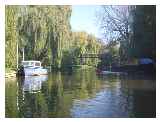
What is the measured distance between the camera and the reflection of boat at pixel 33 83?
532 cm

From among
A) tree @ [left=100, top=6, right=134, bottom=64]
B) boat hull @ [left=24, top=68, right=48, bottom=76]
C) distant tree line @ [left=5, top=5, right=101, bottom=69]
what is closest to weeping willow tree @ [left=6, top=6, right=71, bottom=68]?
distant tree line @ [left=5, top=5, right=101, bottom=69]

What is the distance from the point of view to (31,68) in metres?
5.34

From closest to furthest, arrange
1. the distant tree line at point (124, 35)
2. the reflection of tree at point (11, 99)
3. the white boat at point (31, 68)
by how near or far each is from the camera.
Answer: the reflection of tree at point (11, 99)
the distant tree line at point (124, 35)
the white boat at point (31, 68)

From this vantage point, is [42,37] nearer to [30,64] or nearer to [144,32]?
[30,64]

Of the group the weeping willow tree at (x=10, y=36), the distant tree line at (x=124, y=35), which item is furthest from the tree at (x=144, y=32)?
the weeping willow tree at (x=10, y=36)

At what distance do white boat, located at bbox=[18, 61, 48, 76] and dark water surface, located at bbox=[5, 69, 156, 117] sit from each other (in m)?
0.10

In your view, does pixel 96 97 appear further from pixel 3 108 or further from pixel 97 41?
pixel 3 108

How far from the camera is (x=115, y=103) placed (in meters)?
5.13

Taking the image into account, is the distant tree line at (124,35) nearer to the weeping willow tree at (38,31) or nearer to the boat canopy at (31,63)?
the weeping willow tree at (38,31)

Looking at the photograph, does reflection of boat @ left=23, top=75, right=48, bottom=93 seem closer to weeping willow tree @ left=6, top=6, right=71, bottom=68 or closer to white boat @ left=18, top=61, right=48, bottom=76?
white boat @ left=18, top=61, right=48, bottom=76

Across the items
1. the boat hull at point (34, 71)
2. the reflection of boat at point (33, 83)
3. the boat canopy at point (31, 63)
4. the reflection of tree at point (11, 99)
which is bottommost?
the reflection of tree at point (11, 99)

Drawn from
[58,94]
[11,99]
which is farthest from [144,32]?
[11,99]

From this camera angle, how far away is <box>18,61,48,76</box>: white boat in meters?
5.26

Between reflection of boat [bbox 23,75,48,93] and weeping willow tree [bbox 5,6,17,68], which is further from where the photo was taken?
reflection of boat [bbox 23,75,48,93]
